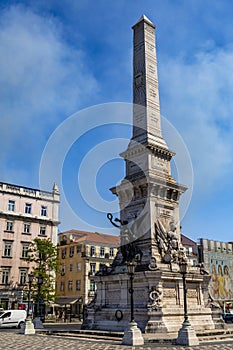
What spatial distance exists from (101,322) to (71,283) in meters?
38.6

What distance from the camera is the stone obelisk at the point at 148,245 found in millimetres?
18844

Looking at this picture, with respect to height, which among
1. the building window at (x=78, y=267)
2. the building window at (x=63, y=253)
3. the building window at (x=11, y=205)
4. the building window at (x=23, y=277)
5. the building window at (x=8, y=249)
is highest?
the building window at (x=11, y=205)

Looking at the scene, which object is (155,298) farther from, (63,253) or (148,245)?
(63,253)

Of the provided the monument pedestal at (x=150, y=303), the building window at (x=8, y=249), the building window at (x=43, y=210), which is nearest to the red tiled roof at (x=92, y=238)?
the building window at (x=43, y=210)

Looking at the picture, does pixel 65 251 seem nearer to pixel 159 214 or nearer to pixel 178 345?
pixel 159 214

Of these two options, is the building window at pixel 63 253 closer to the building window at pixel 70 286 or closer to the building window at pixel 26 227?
the building window at pixel 70 286

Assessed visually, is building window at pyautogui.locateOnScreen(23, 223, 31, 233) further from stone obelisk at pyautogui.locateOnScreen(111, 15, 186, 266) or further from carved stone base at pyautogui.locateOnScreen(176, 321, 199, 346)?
carved stone base at pyautogui.locateOnScreen(176, 321, 199, 346)

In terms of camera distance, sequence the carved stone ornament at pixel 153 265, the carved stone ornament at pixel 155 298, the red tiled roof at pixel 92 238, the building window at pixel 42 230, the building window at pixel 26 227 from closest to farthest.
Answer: the carved stone ornament at pixel 155 298, the carved stone ornament at pixel 153 265, the building window at pixel 26 227, the building window at pixel 42 230, the red tiled roof at pixel 92 238

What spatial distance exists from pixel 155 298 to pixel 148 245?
10.1 ft

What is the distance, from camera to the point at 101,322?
20.5 metres

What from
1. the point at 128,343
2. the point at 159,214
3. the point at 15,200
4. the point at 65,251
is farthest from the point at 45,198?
the point at 128,343

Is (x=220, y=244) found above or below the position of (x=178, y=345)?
above

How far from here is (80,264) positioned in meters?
57.2

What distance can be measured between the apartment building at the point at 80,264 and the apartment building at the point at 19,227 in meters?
6.98
